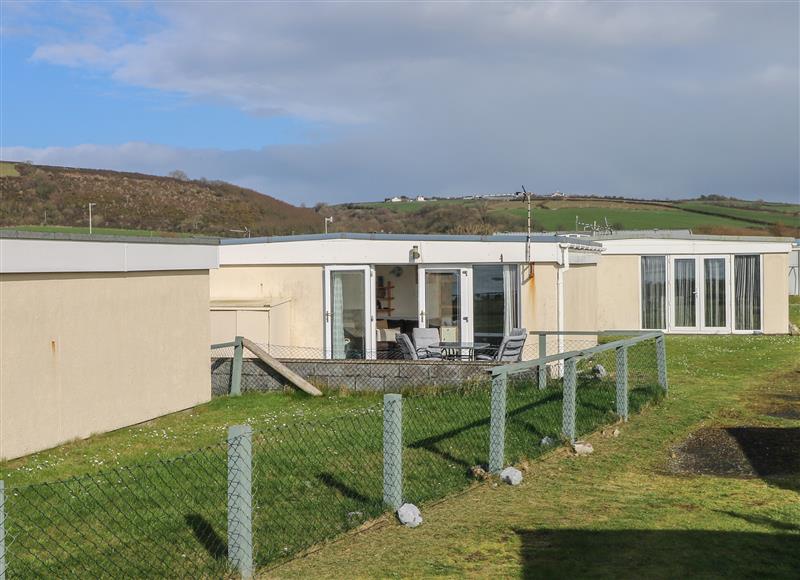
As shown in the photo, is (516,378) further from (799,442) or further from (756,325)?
(756,325)

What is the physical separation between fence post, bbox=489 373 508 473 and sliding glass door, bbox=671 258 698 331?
60.7ft

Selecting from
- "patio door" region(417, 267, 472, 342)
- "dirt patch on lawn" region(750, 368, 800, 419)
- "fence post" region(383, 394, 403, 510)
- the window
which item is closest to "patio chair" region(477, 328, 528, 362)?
the window

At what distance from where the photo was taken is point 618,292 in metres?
26.7

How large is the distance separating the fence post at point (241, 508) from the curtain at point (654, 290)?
71.2 ft

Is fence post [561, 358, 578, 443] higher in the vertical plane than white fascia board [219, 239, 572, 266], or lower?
A: lower

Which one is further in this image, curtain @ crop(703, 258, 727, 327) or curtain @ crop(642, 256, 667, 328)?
curtain @ crop(642, 256, 667, 328)

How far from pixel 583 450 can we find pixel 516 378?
14.3ft

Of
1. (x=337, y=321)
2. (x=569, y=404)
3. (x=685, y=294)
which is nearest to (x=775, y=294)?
(x=685, y=294)

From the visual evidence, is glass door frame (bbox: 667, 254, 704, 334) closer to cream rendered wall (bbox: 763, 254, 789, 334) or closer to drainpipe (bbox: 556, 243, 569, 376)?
cream rendered wall (bbox: 763, 254, 789, 334)

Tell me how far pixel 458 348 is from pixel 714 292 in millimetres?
11953

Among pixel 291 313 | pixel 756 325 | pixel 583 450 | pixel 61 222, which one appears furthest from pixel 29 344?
pixel 61 222

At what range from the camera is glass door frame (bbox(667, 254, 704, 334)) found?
2602cm

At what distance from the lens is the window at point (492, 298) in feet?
57.6

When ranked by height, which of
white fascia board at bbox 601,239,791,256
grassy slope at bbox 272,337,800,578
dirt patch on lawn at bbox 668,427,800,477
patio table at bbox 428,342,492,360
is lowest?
dirt patch on lawn at bbox 668,427,800,477
